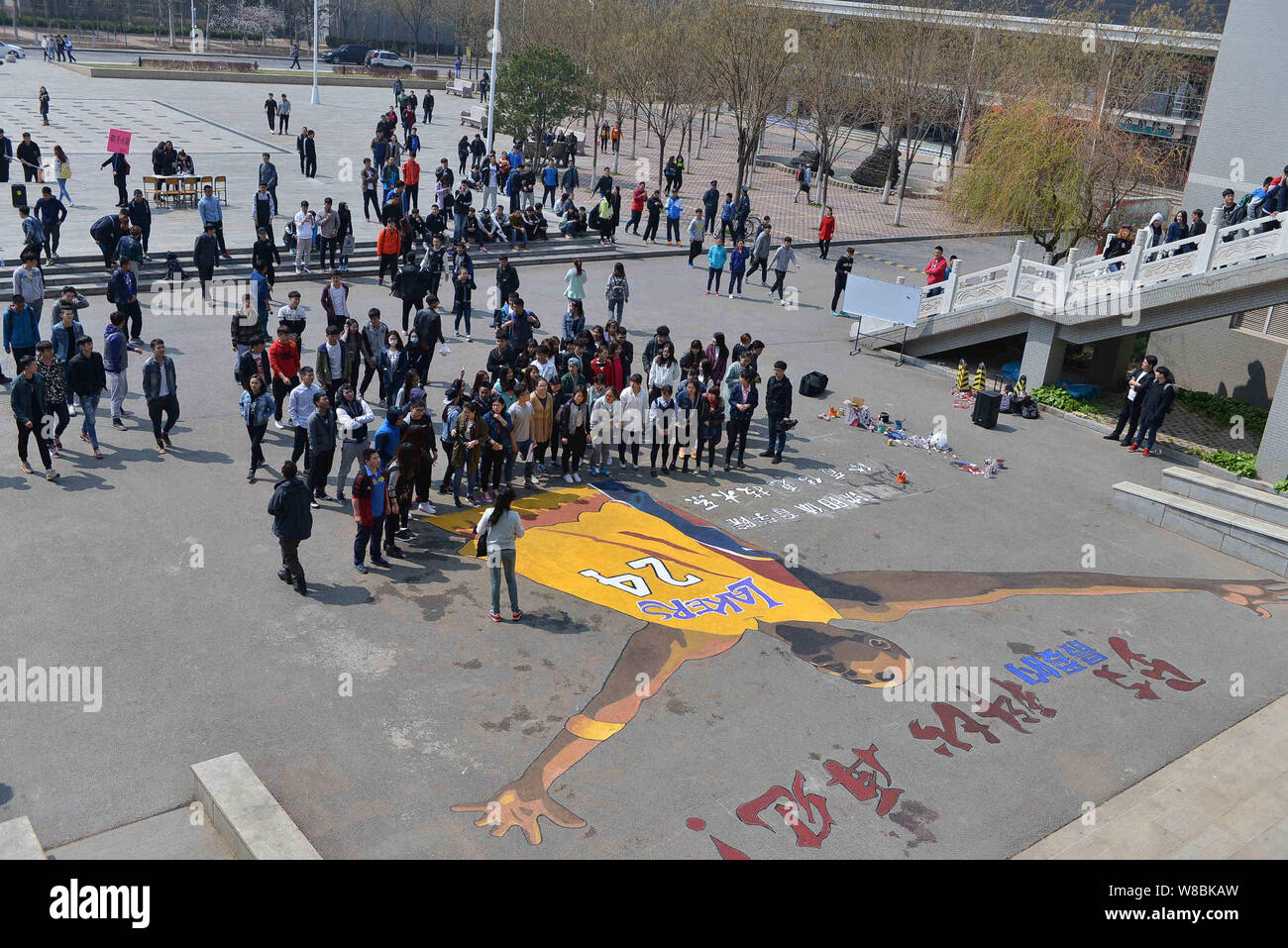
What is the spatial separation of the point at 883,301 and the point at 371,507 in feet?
48.0

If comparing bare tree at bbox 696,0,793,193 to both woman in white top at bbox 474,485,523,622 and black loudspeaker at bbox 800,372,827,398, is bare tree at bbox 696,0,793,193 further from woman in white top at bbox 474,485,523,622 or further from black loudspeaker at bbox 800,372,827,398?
woman in white top at bbox 474,485,523,622

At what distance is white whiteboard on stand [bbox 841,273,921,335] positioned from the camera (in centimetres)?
2380

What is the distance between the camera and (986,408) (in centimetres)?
2070

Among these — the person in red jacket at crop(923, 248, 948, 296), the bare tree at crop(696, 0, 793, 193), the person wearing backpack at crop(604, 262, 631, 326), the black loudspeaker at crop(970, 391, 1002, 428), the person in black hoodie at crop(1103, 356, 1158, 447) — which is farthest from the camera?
the bare tree at crop(696, 0, 793, 193)

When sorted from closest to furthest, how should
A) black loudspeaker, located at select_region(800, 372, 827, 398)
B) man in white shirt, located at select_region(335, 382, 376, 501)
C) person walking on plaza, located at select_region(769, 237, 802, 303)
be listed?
man in white shirt, located at select_region(335, 382, 376, 501), black loudspeaker, located at select_region(800, 372, 827, 398), person walking on plaza, located at select_region(769, 237, 802, 303)

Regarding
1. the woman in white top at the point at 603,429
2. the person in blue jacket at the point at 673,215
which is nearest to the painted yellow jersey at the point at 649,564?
the woman in white top at the point at 603,429

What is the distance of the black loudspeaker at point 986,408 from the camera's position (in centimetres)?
2058

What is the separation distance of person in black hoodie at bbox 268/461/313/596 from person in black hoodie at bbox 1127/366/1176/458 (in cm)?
1479

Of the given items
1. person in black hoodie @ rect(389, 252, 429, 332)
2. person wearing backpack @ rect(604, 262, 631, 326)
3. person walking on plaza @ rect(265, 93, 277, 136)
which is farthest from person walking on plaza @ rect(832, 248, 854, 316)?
person walking on plaza @ rect(265, 93, 277, 136)

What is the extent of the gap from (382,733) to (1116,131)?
26.7 m

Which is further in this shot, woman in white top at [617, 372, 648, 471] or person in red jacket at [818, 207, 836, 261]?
person in red jacket at [818, 207, 836, 261]

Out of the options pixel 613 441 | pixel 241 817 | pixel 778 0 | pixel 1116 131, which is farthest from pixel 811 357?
pixel 778 0

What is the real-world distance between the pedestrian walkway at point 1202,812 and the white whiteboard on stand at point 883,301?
13.6m

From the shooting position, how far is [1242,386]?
24.4 m
